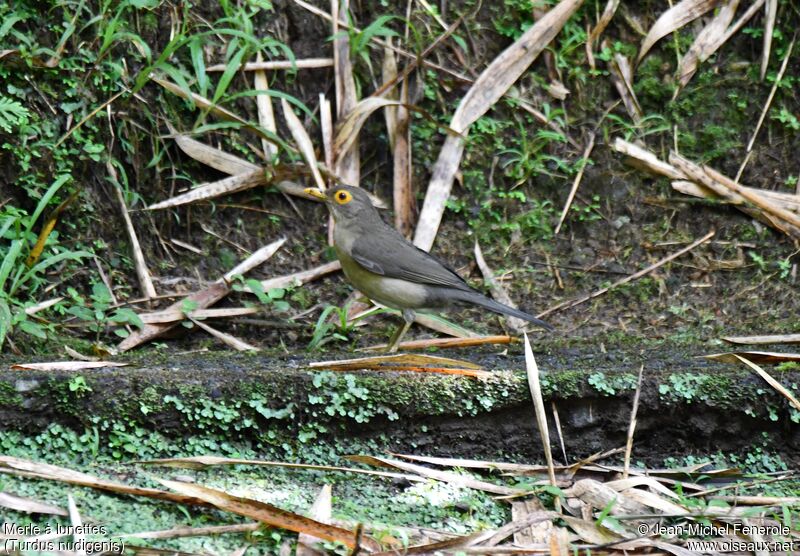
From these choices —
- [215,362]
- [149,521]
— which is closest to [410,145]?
[215,362]

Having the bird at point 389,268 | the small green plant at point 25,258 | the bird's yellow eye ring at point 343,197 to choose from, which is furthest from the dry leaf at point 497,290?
the small green plant at point 25,258

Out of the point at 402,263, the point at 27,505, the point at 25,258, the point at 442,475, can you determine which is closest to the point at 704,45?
the point at 402,263

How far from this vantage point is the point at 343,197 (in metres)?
6.34

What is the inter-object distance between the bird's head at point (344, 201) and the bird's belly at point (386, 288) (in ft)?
0.95

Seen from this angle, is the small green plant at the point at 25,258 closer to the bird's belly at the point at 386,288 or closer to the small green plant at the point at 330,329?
the small green plant at the point at 330,329

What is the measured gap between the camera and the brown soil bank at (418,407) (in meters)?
3.96

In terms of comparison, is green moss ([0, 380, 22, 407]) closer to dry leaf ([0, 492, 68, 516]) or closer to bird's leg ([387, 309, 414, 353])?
dry leaf ([0, 492, 68, 516])

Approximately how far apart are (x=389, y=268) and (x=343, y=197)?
24.2 inches

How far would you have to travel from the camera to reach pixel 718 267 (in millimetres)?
6660

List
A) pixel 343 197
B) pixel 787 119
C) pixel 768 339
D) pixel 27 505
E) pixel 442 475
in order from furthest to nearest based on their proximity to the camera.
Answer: pixel 787 119
pixel 343 197
pixel 768 339
pixel 442 475
pixel 27 505

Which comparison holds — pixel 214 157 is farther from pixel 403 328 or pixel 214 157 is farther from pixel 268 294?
pixel 403 328

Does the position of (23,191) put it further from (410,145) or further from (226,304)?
(410,145)

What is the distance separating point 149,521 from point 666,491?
2.14m

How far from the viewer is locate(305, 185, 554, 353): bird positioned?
6.11 meters
